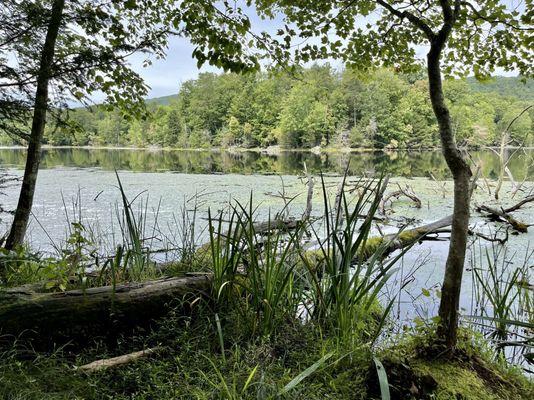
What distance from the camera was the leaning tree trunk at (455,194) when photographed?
6.66 feet

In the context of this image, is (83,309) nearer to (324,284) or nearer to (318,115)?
(324,284)

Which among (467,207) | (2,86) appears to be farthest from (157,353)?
(2,86)

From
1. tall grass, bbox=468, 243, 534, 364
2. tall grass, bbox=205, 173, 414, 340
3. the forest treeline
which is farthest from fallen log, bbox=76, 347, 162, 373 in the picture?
the forest treeline

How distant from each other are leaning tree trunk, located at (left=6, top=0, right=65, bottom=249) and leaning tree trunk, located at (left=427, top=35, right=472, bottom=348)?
9.77 feet

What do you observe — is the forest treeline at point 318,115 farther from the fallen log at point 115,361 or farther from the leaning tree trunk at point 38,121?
the fallen log at point 115,361

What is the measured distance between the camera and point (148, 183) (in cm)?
1559

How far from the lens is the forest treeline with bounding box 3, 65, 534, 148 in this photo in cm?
5631

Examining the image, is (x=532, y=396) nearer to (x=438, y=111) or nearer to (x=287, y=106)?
(x=438, y=111)

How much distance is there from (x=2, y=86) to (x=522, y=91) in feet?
317

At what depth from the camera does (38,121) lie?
11.5 feet

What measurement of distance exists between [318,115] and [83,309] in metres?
63.6

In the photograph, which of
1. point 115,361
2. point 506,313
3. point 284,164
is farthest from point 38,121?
point 284,164

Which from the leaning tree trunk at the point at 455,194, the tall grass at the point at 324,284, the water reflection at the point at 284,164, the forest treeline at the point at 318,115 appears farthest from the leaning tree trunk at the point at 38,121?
the forest treeline at the point at 318,115

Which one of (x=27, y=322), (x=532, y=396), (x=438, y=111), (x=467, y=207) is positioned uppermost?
(x=438, y=111)
